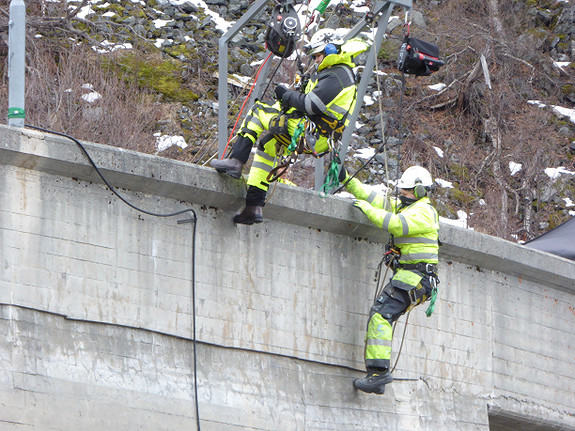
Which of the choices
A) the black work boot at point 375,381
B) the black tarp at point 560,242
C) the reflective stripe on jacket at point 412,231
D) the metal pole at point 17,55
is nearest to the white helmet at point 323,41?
the reflective stripe on jacket at point 412,231

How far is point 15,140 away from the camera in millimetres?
6969

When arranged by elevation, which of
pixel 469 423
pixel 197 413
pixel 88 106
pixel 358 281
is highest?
pixel 88 106

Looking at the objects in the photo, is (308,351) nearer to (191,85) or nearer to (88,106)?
(88,106)

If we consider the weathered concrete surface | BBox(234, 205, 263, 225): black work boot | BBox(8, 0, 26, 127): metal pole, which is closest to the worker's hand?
the weathered concrete surface

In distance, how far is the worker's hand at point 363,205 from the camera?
28.5 feet

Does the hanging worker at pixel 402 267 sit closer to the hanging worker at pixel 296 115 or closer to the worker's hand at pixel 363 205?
the worker's hand at pixel 363 205

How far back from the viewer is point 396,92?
2172cm

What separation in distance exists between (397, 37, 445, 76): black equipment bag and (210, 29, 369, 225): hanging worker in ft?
3.40

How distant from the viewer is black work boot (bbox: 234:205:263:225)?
8.16 meters

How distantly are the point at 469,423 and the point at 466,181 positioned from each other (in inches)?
400

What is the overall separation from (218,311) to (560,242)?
211 inches

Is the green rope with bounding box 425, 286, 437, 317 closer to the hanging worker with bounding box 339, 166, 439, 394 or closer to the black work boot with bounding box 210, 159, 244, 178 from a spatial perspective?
the hanging worker with bounding box 339, 166, 439, 394

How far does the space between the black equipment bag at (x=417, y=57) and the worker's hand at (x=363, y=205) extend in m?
1.36

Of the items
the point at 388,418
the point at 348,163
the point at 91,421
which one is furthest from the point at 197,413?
the point at 348,163
